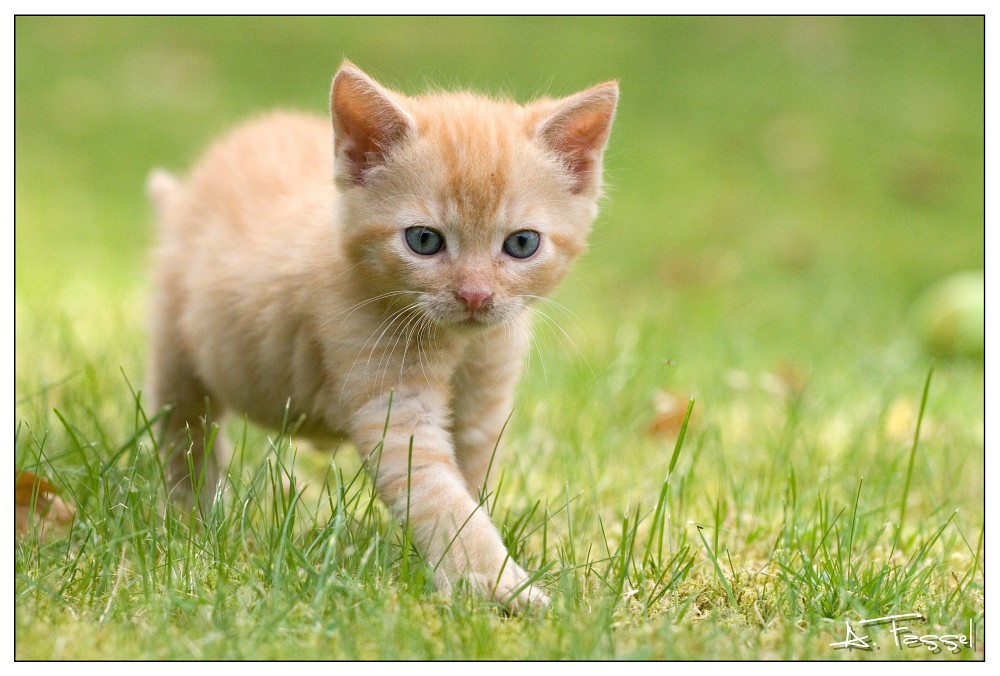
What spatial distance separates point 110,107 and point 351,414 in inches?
181

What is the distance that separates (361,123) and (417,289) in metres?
0.35

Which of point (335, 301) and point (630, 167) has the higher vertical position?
point (630, 167)

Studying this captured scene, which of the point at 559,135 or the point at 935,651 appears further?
the point at 559,135

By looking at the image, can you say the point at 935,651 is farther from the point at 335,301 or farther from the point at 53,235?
the point at 53,235

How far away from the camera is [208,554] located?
1.86 m

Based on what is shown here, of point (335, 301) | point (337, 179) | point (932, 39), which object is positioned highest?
point (932, 39)

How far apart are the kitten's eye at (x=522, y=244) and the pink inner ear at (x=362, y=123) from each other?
0.30 meters

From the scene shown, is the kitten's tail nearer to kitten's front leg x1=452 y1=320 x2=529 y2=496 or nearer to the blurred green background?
kitten's front leg x1=452 y1=320 x2=529 y2=496

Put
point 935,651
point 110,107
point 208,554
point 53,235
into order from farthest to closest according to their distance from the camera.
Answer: point 110,107 < point 53,235 < point 208,554 < point 935,651

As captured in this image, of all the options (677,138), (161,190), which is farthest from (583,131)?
(677,138)

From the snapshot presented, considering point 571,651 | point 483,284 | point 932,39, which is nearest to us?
point 571,651
